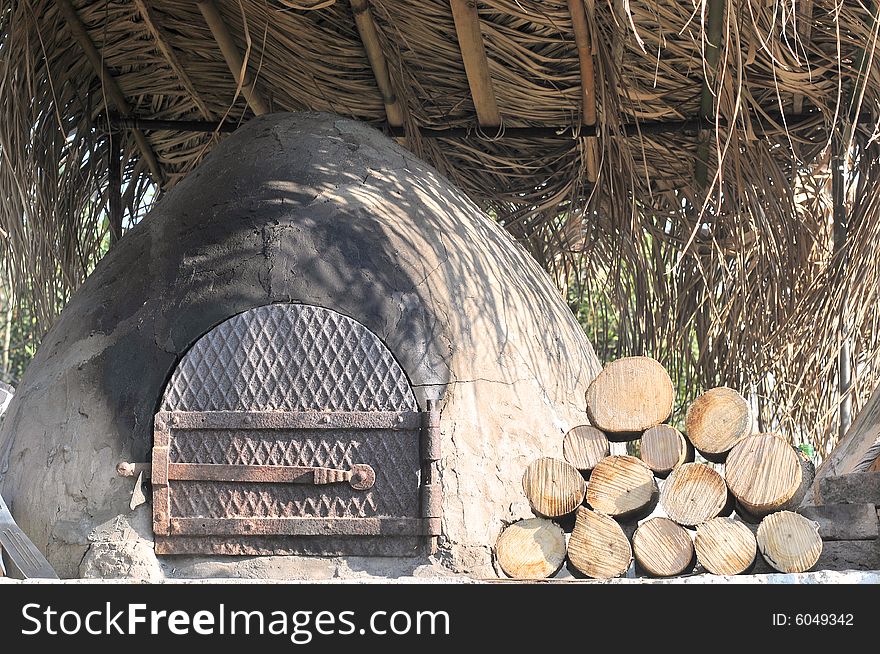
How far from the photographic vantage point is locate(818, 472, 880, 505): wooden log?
122 inches

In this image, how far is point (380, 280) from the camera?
3566 millimetres

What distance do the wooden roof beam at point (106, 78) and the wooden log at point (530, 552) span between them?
2701 millimetres

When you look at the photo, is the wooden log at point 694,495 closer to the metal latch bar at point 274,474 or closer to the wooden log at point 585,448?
the wooden log at point 585,448

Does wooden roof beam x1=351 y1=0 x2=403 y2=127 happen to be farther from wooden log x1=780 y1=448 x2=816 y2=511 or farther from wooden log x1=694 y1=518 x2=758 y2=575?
wooden log x1=694 y1=518 x2=758 y2=575

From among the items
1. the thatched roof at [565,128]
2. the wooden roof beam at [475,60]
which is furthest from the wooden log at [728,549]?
the wooden roof beam at [475,60]

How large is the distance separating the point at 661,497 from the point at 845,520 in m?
0.55

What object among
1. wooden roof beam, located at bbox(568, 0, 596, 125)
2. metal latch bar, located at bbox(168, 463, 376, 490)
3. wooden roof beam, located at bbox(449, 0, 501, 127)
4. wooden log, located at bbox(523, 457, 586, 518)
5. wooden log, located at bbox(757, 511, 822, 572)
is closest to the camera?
wooden log, located at bbox(757, 511, 822, 572)

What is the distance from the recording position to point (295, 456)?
132 inches

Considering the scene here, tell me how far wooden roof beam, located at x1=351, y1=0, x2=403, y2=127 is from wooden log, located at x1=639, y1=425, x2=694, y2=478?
86.3 inches

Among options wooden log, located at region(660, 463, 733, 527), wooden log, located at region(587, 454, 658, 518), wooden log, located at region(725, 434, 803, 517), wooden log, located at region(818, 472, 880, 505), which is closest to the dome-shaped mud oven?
wooden log, located at region(587, 454, 658, 518)

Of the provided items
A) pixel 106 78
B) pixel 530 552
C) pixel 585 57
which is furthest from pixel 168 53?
pixel 530 552

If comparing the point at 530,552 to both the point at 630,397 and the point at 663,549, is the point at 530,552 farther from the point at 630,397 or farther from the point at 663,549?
the point at 630,397

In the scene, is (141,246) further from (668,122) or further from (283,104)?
(668,122)

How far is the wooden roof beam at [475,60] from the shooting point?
425 cm
